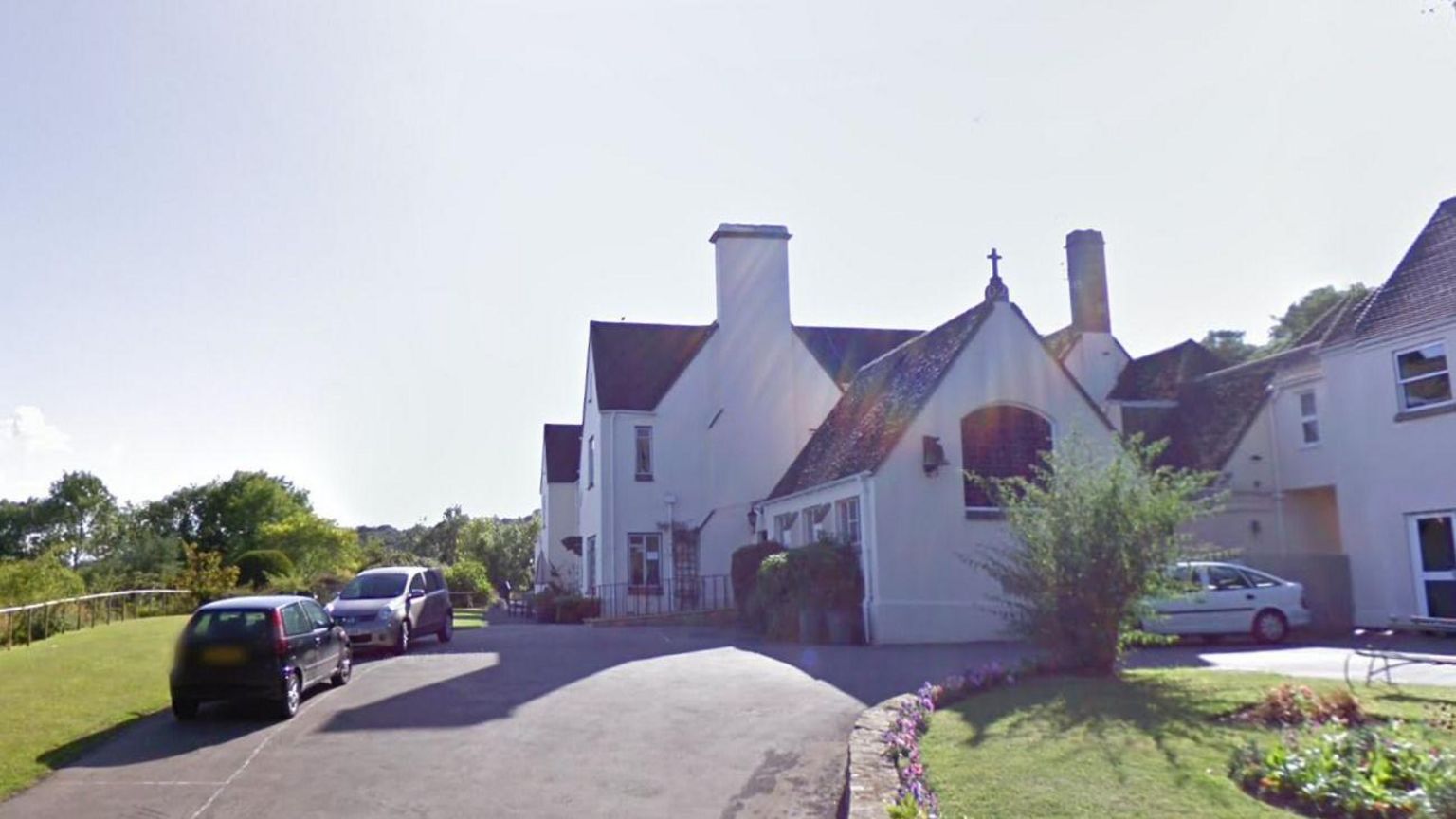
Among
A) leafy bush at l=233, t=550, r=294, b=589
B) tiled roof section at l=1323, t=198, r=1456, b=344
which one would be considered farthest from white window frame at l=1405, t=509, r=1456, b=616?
leafy bush at l=233, t=550, r=294, b=589

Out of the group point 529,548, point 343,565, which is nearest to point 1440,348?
point 343,565

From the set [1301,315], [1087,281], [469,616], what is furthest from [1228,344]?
[469,616]

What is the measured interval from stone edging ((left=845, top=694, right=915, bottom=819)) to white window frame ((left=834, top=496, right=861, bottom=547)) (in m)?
12.3

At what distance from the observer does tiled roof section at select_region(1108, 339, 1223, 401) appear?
32.7m

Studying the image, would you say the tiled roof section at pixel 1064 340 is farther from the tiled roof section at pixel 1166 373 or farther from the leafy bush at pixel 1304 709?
the leafy bush at pixel 1304 709

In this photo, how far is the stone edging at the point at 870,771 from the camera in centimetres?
794

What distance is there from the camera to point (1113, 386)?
34.2 m

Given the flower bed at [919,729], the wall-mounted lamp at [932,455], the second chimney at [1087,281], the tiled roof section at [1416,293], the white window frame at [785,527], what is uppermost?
the second chimney at [1087,281]

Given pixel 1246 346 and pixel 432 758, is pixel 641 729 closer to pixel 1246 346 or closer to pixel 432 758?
pixel 432 758

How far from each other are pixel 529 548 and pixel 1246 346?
41185 millimetres

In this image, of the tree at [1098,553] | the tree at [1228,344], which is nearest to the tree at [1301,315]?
the tree at [1228,344]

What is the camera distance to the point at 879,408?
87.0 ft

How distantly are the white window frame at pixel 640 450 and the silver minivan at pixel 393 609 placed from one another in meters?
9.93

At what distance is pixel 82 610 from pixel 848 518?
17.7 meters
